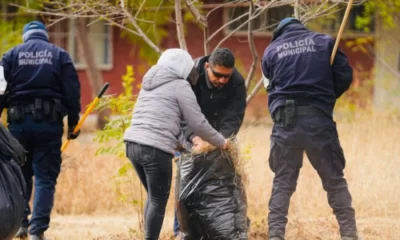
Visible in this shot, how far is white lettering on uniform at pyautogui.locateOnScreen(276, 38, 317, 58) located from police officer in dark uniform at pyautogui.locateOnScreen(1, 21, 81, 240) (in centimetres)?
183

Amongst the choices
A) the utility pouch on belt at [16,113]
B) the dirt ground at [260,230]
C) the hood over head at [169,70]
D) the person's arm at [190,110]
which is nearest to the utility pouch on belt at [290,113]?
the person's arm at [190,110]

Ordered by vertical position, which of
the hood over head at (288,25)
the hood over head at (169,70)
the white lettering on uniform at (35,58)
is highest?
the hood over head at (288,25)

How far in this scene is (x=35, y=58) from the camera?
7789 millimetres

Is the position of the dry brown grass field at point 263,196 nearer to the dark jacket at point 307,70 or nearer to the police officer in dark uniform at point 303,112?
the police officer in dark uniform at point 303,112

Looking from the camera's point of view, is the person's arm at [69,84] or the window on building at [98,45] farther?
the window on building at [98,45]

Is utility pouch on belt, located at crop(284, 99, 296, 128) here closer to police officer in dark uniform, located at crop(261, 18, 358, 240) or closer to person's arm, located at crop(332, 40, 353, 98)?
police officer in dark uniform, located at crop(261, 18, 358, 240)

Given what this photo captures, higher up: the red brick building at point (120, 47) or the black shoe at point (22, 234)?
the red brick building at point (120, 47)

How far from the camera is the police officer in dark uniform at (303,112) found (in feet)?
22.9

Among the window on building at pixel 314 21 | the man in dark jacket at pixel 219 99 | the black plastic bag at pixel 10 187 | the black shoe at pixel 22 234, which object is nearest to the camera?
the black plastic bag at pixel 10 187

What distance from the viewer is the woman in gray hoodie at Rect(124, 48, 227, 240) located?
657 cm

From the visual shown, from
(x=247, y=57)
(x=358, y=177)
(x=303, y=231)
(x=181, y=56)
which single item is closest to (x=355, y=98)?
(x=247, y=57)

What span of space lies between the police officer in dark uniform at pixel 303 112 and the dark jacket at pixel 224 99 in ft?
0.79

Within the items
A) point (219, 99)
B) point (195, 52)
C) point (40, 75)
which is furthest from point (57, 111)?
point (195, 52)

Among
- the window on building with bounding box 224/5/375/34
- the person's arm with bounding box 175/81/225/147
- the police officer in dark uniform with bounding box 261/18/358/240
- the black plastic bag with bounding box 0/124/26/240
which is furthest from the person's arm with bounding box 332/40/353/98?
the window on building with bounding box 224/5/375/34
